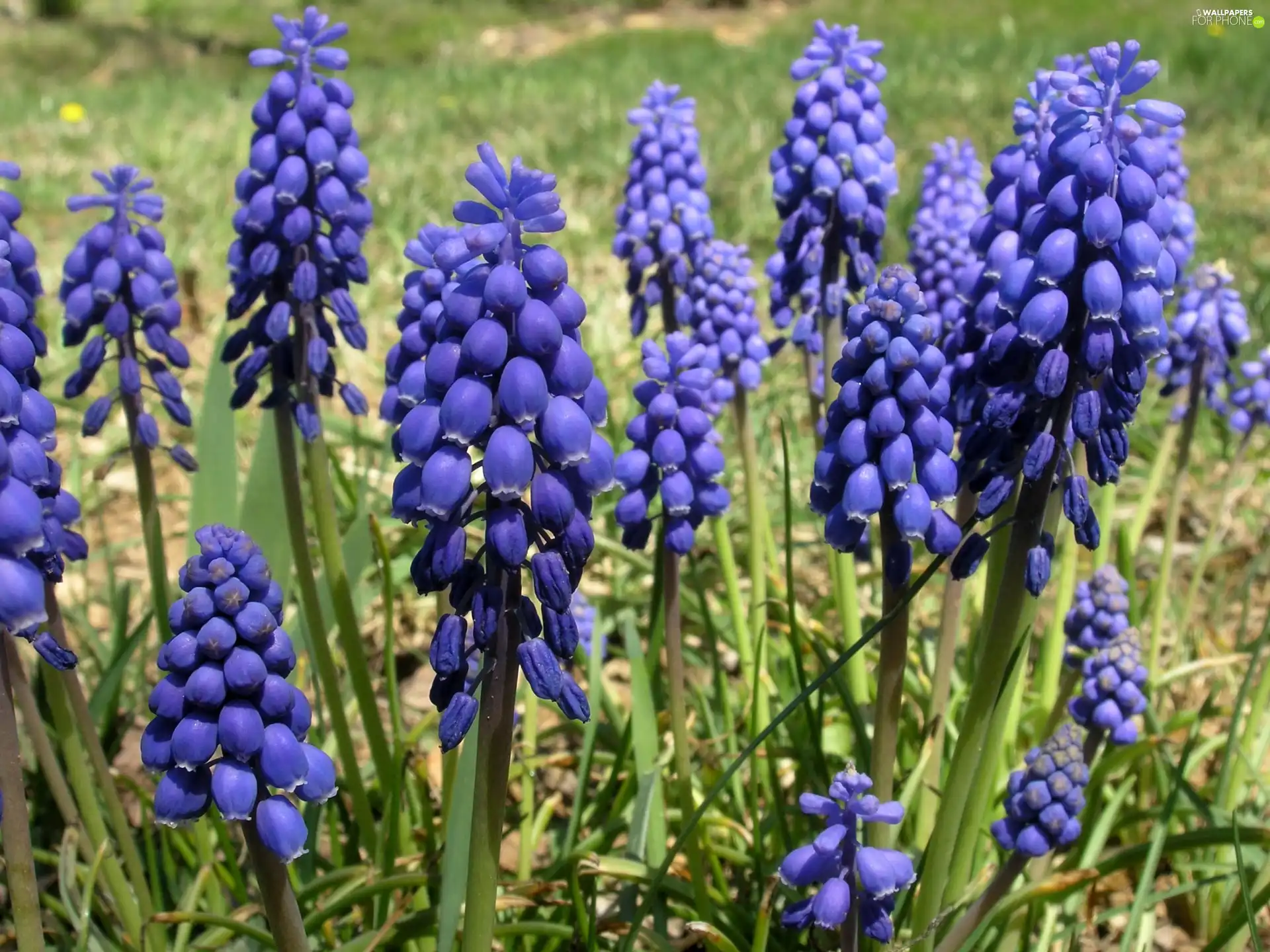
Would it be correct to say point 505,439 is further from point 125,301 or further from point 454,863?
point 125,301

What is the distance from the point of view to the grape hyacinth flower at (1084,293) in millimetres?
2445

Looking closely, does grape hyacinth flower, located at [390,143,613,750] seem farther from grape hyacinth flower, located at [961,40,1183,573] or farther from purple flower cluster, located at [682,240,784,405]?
purple flower cluster, located at [682,240,784,405]

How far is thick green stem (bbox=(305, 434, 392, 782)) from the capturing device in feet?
11.8

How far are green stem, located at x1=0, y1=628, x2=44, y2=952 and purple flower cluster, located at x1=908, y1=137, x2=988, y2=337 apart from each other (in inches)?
129

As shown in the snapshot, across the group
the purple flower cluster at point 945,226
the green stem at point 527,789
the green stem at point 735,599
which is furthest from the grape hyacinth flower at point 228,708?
the purple flower cluster at point 945,226

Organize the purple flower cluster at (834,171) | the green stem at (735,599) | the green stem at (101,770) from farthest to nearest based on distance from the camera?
the green stem at (735,599) → the purple flower cluster at (834,171) → the green stem at (101,770)

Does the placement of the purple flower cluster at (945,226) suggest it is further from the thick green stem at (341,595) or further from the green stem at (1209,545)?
the thick green stem at (341,595)

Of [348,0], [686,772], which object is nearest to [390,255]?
[686,772]

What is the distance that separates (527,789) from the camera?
12.8 feet

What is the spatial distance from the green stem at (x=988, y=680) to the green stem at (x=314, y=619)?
167cm

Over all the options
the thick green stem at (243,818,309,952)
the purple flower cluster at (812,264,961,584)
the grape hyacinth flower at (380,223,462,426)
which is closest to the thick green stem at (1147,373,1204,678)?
the purple flower cluster at (812,264,961,584)

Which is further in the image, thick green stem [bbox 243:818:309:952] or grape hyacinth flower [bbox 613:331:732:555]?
grape hyacinth flower [bbox 613:331:732:555]

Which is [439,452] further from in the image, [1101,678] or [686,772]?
[1101,678]

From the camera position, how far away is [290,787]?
7.38 ft
